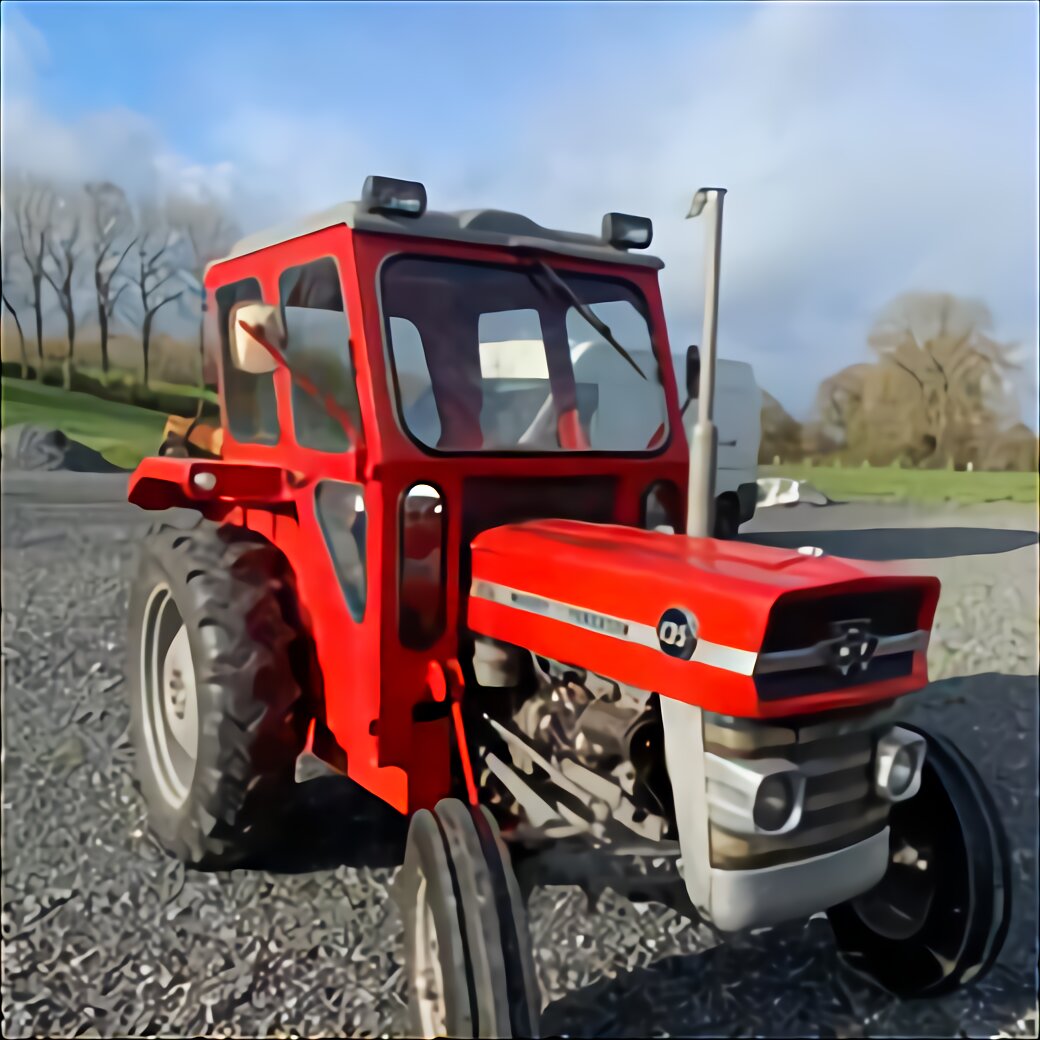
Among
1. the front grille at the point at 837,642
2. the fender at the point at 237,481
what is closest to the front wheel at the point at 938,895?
the front grille at the point at 837,642

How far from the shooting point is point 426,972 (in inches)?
84.2

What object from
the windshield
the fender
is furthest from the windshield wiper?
the fender

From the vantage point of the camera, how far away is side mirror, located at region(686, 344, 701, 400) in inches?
120

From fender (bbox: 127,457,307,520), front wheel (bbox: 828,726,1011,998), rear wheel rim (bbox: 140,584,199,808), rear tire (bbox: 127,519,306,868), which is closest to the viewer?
front wheel (bbox: 828,726,1011,998)

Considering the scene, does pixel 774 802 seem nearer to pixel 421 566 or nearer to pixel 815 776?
pixel 815 776

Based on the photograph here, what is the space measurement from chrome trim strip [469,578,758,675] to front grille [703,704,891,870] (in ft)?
0.45

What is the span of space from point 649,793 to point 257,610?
130cm

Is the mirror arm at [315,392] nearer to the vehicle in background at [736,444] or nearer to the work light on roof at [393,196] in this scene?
the work light on roof at [393,196]

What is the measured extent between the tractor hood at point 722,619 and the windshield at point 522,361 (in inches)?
21.2

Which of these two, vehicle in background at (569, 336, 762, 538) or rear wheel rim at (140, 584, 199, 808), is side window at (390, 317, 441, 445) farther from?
vehicle in background at (569, 336, 762, 538)

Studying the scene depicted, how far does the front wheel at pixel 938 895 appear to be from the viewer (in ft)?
7.75

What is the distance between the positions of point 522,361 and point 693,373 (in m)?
0.60

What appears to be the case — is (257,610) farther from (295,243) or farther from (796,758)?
(796,758)

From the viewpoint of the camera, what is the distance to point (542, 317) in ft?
9.52
